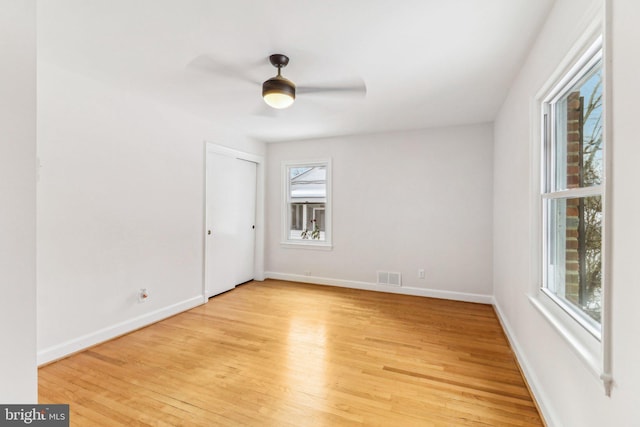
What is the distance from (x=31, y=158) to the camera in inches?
36.9

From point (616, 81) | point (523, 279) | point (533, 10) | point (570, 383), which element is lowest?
point (570, 383)

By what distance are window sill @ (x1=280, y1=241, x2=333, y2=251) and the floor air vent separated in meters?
0.93

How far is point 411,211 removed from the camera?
439 cm

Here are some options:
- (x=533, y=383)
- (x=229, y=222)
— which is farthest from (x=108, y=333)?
(x=533, y=383)

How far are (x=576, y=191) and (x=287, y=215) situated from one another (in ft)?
13.7

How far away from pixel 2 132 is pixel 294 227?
4.44 metres

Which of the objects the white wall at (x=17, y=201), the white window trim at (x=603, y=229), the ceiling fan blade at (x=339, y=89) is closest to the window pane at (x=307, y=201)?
the ceiling fan blade at (x=339, y=89)

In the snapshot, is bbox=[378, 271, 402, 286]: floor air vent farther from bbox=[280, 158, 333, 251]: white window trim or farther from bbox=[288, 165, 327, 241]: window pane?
bbox=[288, 165, 327, 241]: window pane

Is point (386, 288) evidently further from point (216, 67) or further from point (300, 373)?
point (216, 67)

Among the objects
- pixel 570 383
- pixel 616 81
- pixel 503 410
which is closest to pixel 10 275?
pixel 616 81

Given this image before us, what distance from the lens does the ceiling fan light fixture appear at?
2.41m

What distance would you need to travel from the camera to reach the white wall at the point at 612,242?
39.6 inches

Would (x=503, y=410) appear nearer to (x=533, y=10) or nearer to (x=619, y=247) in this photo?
(x=619, y=247)

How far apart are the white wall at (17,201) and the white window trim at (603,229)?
2.03m
